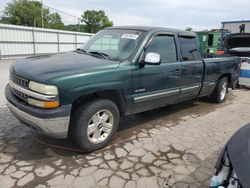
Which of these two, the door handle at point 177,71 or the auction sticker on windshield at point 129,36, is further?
the door handle at point 177,71

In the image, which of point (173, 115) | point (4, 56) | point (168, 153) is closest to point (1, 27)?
point (4, 56)

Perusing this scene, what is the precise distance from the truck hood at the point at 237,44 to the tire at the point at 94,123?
20.9 feet

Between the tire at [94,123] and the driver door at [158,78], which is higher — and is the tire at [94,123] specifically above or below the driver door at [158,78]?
below

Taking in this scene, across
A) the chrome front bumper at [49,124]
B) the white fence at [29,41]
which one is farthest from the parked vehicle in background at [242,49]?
the white fence at [29,41]

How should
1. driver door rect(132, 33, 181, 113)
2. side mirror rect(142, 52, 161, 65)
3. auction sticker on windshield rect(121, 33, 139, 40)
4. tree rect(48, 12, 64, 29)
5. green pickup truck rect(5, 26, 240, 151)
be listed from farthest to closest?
tree rect(48, 12, 64, 29) < auction sticker on windshield rect(121, 33, 139, 40) < driver door rect(132, 33, 181, 113) < side mirror rect(142, 52, 161, 65) < green pickup truck rect(5, 26, 240, 151)

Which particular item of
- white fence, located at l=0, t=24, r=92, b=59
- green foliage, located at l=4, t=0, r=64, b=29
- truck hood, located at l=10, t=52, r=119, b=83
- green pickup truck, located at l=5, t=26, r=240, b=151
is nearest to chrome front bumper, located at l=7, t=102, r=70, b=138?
green pickup truck, located at l=5, t=26, r=240, b=151

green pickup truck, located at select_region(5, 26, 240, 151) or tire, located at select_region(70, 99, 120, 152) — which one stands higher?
green pickup truck, located at select_region(5, 26, 240, 151)

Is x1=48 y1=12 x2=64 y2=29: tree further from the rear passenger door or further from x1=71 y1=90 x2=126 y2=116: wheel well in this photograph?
x1=71 y1=90 x2=126 y2=116: wheel well

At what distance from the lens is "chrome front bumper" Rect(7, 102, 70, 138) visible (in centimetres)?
292

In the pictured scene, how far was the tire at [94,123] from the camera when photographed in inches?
127

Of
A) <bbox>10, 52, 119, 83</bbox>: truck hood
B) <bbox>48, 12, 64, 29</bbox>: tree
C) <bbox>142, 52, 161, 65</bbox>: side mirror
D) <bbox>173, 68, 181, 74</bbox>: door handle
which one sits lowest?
<bbox>173, 68, 181, 74</bbox>: door handle

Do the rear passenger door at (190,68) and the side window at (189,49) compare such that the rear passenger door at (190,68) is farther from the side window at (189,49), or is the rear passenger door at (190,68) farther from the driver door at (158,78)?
the driver door at (158,78)

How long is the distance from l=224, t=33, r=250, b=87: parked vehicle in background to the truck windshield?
537 centimetres

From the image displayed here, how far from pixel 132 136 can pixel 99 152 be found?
2.59 ft
